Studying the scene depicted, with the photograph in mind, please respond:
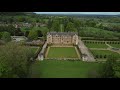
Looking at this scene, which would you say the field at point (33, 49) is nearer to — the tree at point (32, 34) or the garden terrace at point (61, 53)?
the tree at point (32, 34)

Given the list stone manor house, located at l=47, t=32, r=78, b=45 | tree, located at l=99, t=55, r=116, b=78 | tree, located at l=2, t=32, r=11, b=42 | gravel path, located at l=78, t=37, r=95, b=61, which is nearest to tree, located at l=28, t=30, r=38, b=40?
stone manor house, located at l=47, t=32, r=78, b=45

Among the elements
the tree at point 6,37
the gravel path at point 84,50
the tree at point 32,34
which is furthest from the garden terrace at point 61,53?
the tree at point 6,37

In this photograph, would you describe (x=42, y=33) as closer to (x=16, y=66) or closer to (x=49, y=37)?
(x=49, y=37)

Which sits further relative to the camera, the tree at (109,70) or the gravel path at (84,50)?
the gravel path at (84,50)

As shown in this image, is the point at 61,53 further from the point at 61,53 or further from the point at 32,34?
the point at 32,34
